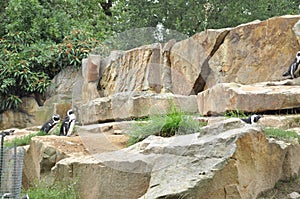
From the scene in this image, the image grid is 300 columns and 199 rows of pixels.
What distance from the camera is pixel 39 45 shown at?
13.2 m

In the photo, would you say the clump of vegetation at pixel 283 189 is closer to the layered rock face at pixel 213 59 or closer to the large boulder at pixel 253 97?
the large boulder at pixel 253 97

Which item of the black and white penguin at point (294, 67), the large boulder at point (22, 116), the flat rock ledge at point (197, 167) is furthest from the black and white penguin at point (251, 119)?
the large boulder at point (22, 116)

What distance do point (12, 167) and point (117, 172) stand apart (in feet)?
4.03

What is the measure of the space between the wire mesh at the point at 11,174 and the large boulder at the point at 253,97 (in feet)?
10.6

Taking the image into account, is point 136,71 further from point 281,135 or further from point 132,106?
point 281,135

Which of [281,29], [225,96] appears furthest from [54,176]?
[281,29]

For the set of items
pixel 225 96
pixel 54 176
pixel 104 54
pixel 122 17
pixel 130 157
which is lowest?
pixel 54 176

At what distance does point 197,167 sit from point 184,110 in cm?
309

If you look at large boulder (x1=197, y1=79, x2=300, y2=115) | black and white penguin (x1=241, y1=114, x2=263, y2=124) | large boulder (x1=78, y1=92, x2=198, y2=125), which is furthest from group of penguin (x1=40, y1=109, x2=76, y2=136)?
black and white penguin (x1=241, y1=114, x2=263, y2=124)

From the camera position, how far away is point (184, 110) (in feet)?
24.1

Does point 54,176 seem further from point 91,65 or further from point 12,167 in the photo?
point 91,65

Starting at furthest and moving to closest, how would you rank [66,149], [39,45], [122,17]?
[122,17] → [39,45] → [66,149]

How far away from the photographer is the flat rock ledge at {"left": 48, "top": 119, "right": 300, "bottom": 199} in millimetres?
4199

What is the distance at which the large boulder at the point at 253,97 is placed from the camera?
680cm
